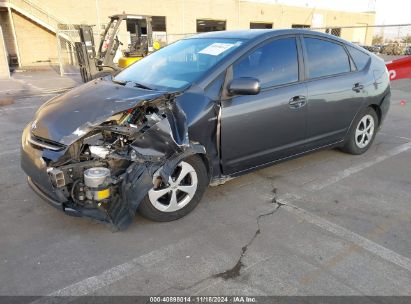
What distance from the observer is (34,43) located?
22.7m

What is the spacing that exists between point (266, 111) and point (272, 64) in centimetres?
54

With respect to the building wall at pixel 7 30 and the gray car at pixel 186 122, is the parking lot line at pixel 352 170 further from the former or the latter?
the building wall at pixel 7 30

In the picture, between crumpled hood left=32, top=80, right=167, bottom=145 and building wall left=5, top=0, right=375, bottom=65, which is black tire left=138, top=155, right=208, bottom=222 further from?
building wall left=5, top=0, right=375, bottom=65

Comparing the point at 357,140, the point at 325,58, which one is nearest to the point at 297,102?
the point at 325,58

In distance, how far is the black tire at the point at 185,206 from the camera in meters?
3.17

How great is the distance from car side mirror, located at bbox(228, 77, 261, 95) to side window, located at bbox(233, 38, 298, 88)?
186mm

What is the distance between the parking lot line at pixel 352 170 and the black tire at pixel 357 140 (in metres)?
0.23

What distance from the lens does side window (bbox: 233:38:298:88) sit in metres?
3.62

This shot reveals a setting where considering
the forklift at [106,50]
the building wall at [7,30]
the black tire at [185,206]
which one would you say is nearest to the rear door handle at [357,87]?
the black tire at [185,206]

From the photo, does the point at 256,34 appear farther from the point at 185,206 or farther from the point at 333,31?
the point at 333,31

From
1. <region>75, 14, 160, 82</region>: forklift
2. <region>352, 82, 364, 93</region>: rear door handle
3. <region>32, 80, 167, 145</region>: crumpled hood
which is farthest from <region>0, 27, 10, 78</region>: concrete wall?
<region>352, 82, 364, 93</region>: rear door handle

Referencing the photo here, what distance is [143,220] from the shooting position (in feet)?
11.0

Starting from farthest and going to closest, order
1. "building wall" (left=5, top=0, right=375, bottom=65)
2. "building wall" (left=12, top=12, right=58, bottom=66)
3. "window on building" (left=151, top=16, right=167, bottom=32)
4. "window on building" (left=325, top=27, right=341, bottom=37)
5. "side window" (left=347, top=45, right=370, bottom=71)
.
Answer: "window on building" (left=151, top=16, right=167, bottom=32)
"building wall" (left=5, top=0, right=375, bottom=65)
"building wall" (left=12, top=12, right=58, bottom=66)
"window on building" (left=325, top=27, right=341, bottom=37)
"side window" (left=347, top=45, right=370, bottom=71)

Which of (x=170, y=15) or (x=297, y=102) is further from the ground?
(x=170, y=15)
